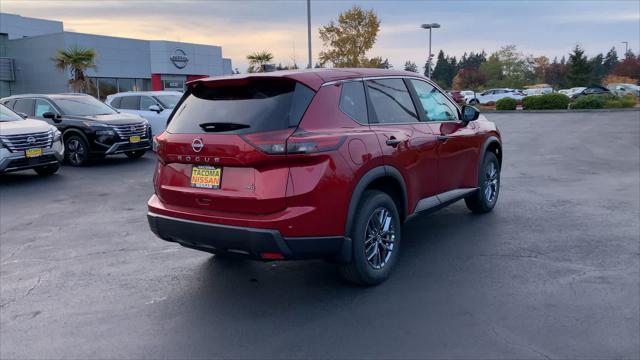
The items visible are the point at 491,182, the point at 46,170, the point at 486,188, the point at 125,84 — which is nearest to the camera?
the point at 486,188

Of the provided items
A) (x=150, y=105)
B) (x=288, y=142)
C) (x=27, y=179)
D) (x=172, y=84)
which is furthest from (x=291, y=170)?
(x=172, y=84)

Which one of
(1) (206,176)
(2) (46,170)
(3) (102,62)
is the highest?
(3) (102,62)

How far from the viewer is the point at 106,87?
4022 cm

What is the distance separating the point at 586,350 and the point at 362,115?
2.42 metres

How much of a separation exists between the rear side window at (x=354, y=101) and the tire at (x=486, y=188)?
100 inches

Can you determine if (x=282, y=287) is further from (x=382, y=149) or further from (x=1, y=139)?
(x=1, y=139)

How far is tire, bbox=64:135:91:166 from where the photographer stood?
12.4m

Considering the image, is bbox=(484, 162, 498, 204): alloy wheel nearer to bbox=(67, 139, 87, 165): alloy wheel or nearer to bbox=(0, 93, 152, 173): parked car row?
bbox=(0, 93, 152, 173): parked car row

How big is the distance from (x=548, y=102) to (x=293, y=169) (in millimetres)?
28093

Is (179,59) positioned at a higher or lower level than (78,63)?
higher

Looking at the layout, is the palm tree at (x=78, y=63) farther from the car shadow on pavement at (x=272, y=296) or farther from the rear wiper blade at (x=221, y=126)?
the rear wiper blade at (x=221, y=126)

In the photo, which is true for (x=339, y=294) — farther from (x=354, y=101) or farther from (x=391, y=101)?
(x=391, y=101)

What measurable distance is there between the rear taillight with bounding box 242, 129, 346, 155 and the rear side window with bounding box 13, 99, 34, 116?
11.1 metres

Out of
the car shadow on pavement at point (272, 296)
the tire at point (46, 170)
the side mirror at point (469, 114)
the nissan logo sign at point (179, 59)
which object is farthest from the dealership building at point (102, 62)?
the car shadow on pavement at point (272, 296)
